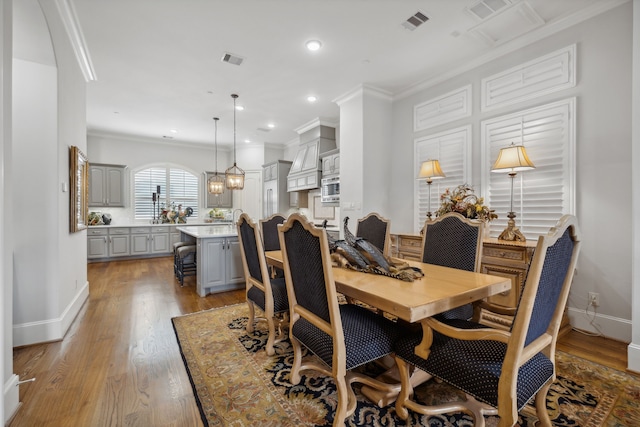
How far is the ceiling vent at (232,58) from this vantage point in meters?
3.41

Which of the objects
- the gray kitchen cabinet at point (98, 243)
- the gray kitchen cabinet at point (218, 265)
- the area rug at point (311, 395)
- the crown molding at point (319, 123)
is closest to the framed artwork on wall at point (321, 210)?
the crown molding at point (319, 123)

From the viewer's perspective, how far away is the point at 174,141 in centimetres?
750

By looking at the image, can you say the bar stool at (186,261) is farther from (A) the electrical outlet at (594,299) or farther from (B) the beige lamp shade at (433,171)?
(A) the electrical outlet at (594,299)

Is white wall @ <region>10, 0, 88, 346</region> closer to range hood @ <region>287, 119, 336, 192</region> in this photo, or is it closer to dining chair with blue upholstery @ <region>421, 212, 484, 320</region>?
dining chair with blue upholstery @ <region>421, 212, 484, 320</region>

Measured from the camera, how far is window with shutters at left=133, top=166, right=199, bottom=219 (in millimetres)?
7203

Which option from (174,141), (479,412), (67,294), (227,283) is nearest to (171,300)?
(227,283)

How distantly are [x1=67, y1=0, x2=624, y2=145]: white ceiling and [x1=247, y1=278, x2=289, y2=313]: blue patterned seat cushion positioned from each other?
2.50 m

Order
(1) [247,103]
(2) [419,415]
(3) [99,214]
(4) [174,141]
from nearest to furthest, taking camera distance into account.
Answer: (2) [419,415] → (1) [247,103] → (3) [99,214] → (4) [174,141]

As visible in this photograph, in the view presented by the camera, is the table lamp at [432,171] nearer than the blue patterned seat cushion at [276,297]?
No

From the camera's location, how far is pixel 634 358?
6.46ft

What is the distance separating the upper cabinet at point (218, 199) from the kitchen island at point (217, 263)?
14.0 ft

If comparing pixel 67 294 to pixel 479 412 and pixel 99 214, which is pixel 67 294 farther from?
pixel 99 214

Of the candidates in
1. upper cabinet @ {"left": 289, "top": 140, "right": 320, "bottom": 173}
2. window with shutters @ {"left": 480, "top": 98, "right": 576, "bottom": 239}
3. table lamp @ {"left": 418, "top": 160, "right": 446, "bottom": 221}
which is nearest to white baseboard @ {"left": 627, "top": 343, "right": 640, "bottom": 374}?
window with shutters @ {"left": 480, "top": 98, "right": 576, "bottom": 239}

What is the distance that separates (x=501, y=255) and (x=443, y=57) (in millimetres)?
2419
